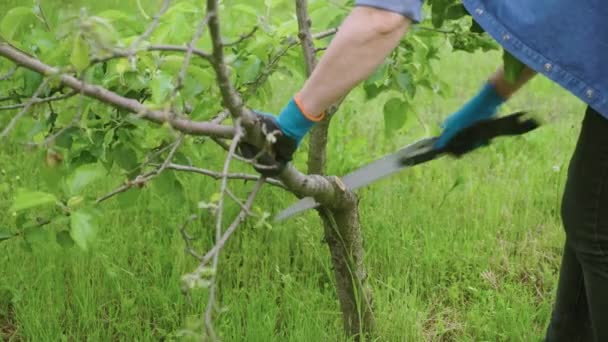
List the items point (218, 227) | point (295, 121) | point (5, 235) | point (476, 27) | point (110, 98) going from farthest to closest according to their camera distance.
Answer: point (476, 27)
point (5, 235)
point (295, 121)
point (110, 98)
point (218, 227)

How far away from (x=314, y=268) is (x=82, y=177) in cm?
114

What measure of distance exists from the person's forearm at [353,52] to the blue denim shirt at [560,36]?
26cm

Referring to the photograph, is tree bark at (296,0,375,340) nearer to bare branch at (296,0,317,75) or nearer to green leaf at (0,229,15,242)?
bare branch at (296,0,317,75)

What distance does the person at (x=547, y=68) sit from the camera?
1270mm

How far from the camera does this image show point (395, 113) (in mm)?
1924

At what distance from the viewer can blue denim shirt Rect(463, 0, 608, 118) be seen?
54.5 inches

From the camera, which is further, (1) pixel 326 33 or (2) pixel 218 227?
(1) pixel 326 33

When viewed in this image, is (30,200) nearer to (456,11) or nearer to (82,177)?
(82,177)

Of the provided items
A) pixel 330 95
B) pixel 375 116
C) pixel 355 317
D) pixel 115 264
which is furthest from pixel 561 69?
pixel 375 116

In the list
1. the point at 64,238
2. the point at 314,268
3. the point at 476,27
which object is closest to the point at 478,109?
the point at 476,27

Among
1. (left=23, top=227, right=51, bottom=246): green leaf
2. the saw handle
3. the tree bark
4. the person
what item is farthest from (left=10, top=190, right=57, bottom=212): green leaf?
the saw handle

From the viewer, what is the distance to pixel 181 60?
4.39 ft

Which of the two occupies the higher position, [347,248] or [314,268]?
[347,248]

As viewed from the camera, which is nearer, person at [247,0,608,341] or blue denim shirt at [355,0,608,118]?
person at [247,0,608,341]
